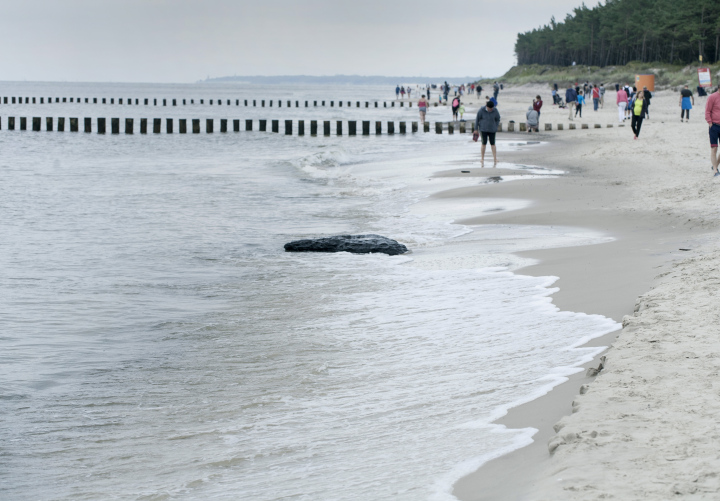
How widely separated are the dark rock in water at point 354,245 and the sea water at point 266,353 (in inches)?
10.6

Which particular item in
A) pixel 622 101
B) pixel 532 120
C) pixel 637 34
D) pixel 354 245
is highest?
pixel 637 34

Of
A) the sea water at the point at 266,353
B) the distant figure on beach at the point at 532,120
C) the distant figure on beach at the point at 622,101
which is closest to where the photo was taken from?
the sea water at the point at 266,353

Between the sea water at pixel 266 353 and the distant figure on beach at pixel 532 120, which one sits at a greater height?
the distant figure on beach at pixel 532 120

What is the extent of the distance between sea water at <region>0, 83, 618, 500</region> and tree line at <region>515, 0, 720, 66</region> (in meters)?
71.9

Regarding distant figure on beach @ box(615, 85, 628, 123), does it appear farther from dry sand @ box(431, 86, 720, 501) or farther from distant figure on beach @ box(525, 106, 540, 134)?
dry sand @ box(431, 86, 720, 501)

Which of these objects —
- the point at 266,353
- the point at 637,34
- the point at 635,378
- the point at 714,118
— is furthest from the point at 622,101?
the point at 637,34

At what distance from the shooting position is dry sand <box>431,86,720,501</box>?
3.08 meters

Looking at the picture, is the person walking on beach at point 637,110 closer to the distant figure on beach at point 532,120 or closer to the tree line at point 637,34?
the distant figure on beach at point 532,120

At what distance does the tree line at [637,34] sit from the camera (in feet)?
250

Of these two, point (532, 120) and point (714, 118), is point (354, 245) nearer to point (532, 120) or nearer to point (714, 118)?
point (714, 118)

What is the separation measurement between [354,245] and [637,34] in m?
97.6

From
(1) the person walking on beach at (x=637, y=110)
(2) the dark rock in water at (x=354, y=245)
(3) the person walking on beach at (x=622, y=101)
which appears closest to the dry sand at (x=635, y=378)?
(2) the dark rock in water at (x=354, y=245)

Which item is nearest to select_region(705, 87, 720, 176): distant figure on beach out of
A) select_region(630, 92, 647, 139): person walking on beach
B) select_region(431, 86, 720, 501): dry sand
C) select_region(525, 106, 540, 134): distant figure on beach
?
select_region(431, 86, 720, 501): dry sand

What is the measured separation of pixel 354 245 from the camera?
9492mm
